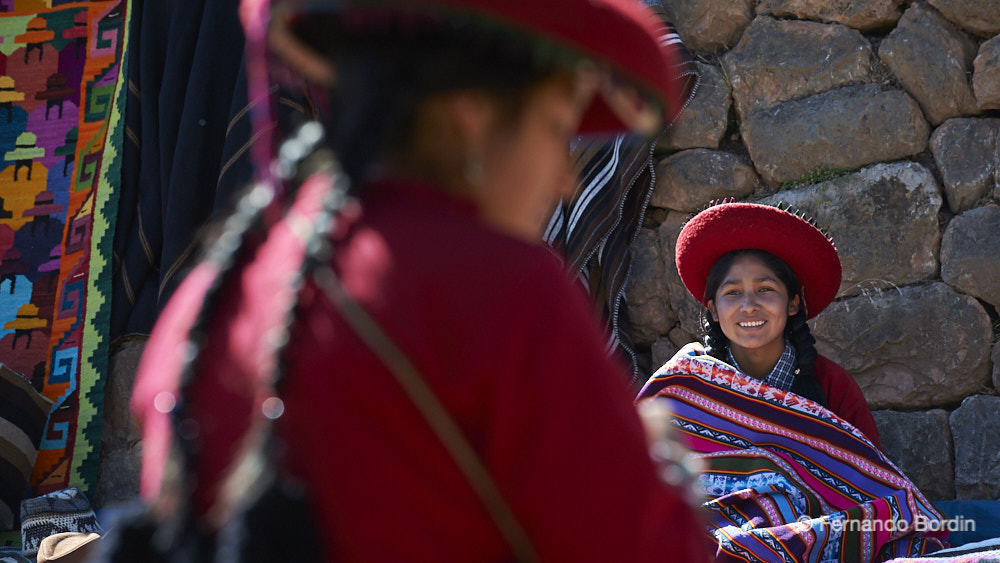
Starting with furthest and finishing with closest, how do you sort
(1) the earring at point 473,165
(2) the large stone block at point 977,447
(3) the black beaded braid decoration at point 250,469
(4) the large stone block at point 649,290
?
(4) the large stone block at point 649,290 < (2) the large stone block at point 977,447 < (1) the earring at point 473,165 < (3) the black beaded braid decoration at point 250,469

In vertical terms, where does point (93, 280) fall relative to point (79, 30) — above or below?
below

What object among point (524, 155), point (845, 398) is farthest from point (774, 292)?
point (524, 155)

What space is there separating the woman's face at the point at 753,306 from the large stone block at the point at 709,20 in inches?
40.9

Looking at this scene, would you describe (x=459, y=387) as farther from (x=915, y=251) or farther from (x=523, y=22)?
(x=915, y=251)

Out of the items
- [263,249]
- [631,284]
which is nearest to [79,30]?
[631,284]

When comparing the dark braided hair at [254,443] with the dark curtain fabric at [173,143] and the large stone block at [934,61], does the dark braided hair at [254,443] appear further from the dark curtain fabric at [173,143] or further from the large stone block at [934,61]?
the dark curtain fabric at [173,143]

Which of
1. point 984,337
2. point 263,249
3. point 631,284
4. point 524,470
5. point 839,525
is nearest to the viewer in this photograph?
point 524,470

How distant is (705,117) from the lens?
373cm

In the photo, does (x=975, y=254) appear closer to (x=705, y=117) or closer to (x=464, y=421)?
(x=705, y=117)

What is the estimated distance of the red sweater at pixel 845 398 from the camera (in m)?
3.02

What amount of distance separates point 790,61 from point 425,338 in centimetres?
319

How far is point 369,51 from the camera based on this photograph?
81cm

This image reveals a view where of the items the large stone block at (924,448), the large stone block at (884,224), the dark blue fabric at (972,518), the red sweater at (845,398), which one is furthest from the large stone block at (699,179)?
the dark blue fabric at (972,518)

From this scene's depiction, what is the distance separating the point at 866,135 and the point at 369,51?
300cm
